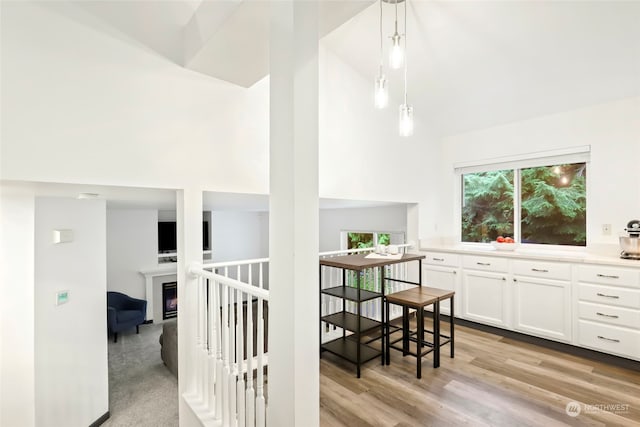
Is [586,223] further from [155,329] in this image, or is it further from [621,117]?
[155,329]

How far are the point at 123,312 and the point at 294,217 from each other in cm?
483

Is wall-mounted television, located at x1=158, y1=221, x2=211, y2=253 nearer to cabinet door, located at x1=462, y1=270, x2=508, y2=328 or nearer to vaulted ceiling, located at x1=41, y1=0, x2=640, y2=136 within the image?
vaulted ceiling, located at x1=41, y1=0, x2=640, y2=136

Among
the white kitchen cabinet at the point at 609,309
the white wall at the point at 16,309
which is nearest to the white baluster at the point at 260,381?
the white wall at the point at 16,309

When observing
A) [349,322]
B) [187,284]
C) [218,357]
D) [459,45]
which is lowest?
[349,322]

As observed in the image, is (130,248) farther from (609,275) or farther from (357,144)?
(609,275)

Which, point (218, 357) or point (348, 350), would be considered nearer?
point (218, 357)

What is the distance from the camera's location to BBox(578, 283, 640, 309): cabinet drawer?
2.54 m

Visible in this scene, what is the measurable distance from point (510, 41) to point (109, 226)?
5.92 metres

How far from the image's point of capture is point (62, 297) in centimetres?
239

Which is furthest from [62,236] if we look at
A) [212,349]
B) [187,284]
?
[212,349]

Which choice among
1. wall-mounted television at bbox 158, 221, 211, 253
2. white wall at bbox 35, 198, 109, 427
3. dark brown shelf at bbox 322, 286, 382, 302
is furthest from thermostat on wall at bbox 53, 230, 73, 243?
wall-mounted television at bbox 158, 221, 211, 253

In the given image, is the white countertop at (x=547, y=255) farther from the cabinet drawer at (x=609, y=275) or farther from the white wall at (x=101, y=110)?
the white wall at (x=101, y=110)

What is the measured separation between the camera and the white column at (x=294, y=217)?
3.32 feet

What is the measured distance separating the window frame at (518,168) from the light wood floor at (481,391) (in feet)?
3.87
